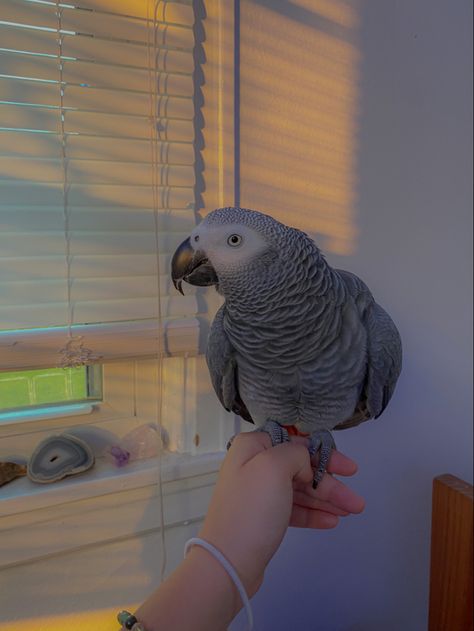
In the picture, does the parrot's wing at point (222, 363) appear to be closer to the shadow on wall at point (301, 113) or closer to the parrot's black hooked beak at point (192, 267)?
the parrot's black hooked beak at point (192, 267)

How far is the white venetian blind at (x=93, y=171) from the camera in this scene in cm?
83

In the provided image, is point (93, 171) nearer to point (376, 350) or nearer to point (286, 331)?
point (286, 331)

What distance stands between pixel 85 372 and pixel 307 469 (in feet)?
1.76

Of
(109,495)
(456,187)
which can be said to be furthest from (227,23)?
(109,495)

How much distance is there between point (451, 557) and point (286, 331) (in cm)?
80

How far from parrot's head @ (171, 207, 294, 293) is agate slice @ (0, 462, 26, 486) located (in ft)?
1.81

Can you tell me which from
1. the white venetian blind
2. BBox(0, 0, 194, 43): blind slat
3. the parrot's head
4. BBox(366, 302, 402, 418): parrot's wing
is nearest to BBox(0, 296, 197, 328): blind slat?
the white venetian blind

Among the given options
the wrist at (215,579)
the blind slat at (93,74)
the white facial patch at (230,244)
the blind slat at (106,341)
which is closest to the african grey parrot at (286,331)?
the white facial patch at (230,244)

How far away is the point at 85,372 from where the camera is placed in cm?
106

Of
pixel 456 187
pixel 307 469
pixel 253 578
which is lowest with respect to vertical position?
pixel 253 578

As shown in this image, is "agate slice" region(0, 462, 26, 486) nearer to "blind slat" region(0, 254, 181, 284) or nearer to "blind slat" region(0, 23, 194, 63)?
"blind slat" region(0, 254, 181, 284)

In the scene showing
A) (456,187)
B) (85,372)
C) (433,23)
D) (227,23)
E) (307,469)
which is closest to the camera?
(307,469)

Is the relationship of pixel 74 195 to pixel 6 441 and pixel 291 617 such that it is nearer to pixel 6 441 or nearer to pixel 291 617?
pixel 6 441

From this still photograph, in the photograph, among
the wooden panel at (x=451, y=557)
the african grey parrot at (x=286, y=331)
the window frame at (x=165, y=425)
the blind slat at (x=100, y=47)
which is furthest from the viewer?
the wooden panel at (x=451, y=557)
